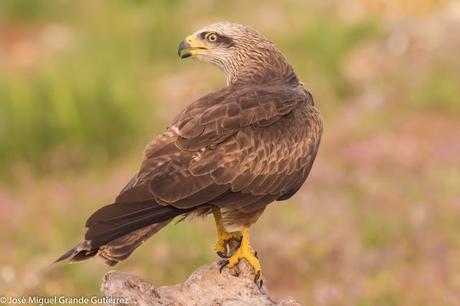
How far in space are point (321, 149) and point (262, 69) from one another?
580cm

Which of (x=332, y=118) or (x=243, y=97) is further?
(x=332, y=118)

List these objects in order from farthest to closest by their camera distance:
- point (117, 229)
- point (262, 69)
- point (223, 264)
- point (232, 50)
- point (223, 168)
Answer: point (232, 50)
point (262, 69)
point (223, 264)
point (223, 168)
point (117, 229)

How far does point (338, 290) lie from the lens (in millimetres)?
9586

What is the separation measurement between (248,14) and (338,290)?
11916mm

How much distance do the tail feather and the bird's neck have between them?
5.50ft

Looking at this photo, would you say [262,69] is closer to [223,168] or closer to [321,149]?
[223,168]

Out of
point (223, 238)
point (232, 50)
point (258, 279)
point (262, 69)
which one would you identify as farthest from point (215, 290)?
point (232, 50)

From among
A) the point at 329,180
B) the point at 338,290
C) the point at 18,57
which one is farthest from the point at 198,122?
the point at 18,57

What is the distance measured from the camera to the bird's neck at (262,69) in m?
Result: 7.58

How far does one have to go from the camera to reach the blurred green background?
33.6 feet

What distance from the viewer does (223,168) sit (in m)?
6.53

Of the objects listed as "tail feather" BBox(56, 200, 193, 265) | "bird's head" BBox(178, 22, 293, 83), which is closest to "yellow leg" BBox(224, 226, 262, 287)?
"tail feather" BBox(56, 200, 193, 265)

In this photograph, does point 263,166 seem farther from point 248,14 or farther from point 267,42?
point 248,14

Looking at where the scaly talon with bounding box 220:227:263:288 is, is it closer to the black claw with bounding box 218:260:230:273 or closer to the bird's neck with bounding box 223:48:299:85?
the black claw with bounding box 218:260:230:273
